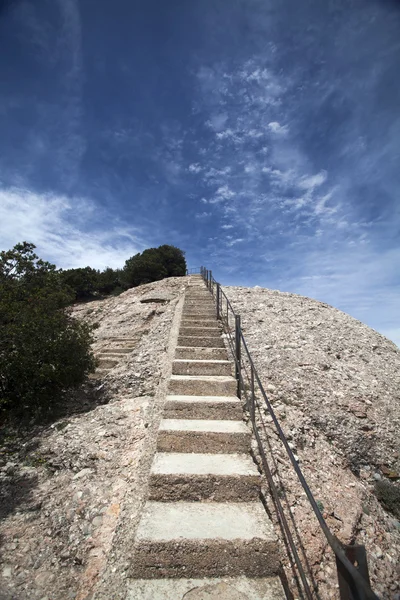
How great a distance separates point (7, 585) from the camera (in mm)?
2340

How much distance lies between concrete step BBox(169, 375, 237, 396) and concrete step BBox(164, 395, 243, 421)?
1.34ft

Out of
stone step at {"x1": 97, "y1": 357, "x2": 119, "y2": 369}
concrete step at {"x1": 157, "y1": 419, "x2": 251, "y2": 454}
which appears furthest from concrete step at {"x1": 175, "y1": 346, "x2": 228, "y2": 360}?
stone step at {"x1": 97, "y1": 357, "x2": 119, "y2": 369}

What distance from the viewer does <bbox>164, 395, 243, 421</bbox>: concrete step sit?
3.94 meters

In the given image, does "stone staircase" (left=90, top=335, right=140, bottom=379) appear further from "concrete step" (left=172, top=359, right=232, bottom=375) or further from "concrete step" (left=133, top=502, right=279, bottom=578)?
"concrete step" (left=133, top=502, right=279, bottom=578)

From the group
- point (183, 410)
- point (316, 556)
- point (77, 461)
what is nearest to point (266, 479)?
point (316, 556)

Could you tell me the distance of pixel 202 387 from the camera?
4555 millimetres

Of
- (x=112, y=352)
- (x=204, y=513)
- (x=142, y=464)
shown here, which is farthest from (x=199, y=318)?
(x=204, y=513)

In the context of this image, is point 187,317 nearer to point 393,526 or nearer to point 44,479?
point 44,479

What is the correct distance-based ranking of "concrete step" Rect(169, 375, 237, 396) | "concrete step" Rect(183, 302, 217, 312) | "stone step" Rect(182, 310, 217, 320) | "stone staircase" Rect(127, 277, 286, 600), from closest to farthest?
"stone staircase" Rect(127, 277, 286, 600) → "concrete step" Rect(169, 375, 237, 396) → "stone step" Rect(182, 310, 217, 320) → "concrete step" Rect(183, 302, 217, 312)

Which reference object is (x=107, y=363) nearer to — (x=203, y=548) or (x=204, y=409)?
(x=204, y=409)

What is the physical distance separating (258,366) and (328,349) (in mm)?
2531

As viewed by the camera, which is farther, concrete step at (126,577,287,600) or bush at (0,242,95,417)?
bush at (0,242,95,417)

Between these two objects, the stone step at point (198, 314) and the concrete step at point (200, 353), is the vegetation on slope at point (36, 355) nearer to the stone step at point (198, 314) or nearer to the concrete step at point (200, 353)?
the concrete step at point (200, 353)

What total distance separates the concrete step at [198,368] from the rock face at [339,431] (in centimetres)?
102
